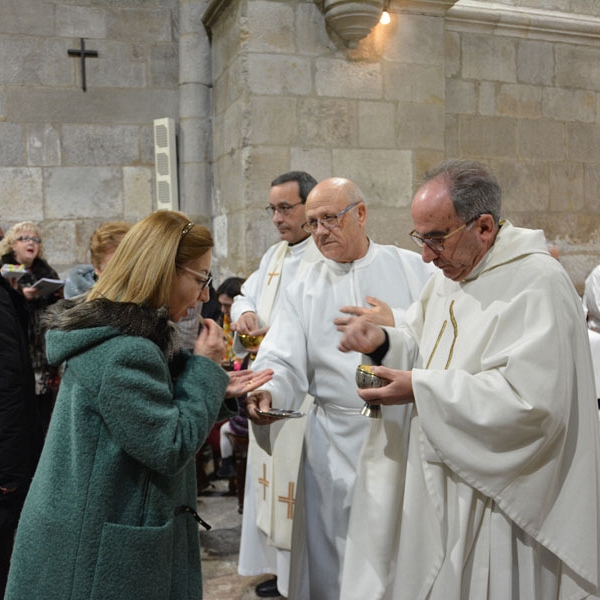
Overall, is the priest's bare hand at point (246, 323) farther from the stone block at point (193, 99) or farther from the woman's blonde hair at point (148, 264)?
the stone block at point (193, 99)

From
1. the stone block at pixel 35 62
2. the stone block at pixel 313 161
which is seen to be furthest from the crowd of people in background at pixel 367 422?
the stone block at pixel 35 62

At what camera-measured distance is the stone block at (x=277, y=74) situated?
547 cm

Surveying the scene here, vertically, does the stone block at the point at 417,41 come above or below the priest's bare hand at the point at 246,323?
above

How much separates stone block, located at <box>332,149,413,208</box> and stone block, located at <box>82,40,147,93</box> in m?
2.37

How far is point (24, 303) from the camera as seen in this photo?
3006 millimetres

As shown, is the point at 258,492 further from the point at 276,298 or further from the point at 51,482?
the point at 51,482

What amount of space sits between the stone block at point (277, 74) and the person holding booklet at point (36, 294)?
2.06 meters

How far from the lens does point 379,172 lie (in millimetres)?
5816

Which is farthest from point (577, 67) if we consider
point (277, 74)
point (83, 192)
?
point (83, 192)

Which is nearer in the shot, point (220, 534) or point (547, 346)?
point (547, 346)

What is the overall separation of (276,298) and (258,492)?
3.57ft

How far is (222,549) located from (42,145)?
4.30 metres

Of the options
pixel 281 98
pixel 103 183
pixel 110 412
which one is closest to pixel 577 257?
pixel 281 98

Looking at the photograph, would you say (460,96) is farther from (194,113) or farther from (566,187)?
(194,113)
